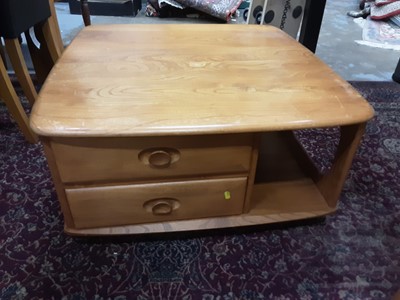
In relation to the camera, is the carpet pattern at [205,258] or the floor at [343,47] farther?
the floor at [343,47]

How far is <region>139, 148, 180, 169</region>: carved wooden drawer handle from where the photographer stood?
2.26 ft

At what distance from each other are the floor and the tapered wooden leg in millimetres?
1122

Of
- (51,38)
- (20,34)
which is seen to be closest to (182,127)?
(20,34)

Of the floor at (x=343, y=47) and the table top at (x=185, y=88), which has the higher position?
the table top at (x=185, y=88)

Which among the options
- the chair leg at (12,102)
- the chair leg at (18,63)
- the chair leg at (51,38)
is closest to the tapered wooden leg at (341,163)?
the chair leg at (12,102)

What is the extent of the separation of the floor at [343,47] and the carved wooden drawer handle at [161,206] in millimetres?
1424

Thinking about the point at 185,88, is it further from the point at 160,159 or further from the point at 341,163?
the point at 341,163

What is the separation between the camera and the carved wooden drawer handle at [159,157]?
2.26ft

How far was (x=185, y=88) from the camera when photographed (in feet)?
2.44

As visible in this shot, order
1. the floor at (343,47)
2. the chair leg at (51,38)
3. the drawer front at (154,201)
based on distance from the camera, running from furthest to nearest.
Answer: the floor at (343,47)
the chair leg at (51,38)
the drawer front at (154,201)

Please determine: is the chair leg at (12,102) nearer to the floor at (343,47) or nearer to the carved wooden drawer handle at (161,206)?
the carved wooden drawer handle at (161,206)

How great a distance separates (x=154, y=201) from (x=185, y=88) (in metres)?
0.28

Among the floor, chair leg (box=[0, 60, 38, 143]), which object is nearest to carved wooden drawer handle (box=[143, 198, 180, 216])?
chair leg (box=[0, 60, 38, 143])

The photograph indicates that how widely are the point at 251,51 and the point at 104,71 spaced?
42cm
